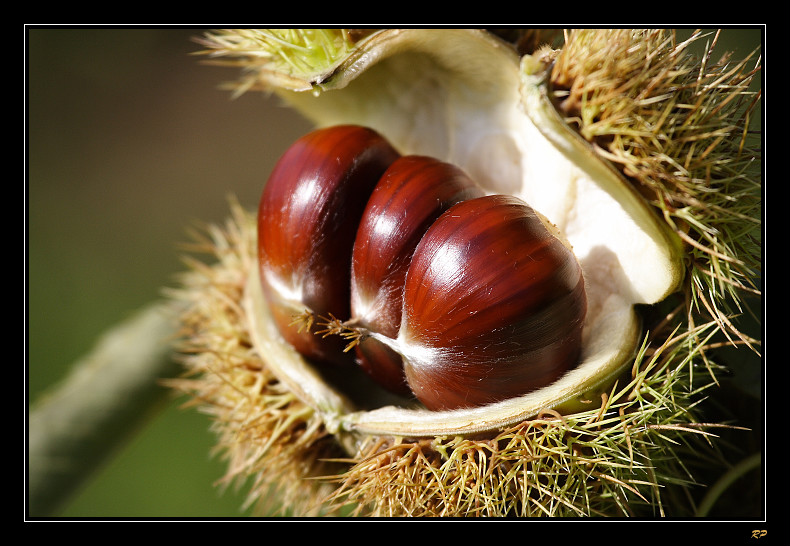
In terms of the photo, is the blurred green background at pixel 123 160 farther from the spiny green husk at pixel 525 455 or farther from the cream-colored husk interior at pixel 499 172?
the spiny green husk at pixel 525 455

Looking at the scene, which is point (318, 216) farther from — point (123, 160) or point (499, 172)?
point (123, 160)

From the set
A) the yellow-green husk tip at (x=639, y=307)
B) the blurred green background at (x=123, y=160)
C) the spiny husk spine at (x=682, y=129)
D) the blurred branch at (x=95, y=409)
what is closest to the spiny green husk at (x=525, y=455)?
the yellow-green husk tip at (x=639, y=307)

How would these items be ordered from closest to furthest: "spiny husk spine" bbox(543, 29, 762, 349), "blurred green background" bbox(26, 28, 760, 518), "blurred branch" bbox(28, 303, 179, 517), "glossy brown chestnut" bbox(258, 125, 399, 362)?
"spiny husk spine" bbox(543, 29, 762, 349) < "glossy brown chestnut" bbox(258, 125, 399, 362) < "blurred branch" bbox(28, 303, 179, 517) < "blurred green background" bbox(26, 28, 760, 518)

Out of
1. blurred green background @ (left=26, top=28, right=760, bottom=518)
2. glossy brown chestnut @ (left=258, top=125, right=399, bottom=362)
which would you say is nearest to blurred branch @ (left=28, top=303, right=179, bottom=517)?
glossy brown chestnut @ (left=258, top=125, right=399, bottom=362)

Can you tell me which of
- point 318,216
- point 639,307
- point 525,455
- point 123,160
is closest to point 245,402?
point 318,216

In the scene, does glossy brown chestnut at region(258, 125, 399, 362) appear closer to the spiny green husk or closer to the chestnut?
the chestnut

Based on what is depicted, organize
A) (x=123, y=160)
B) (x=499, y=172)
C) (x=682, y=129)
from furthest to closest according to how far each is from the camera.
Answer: (x=123, y=160) < (x=499, y=172) < (x=682, y=129)
